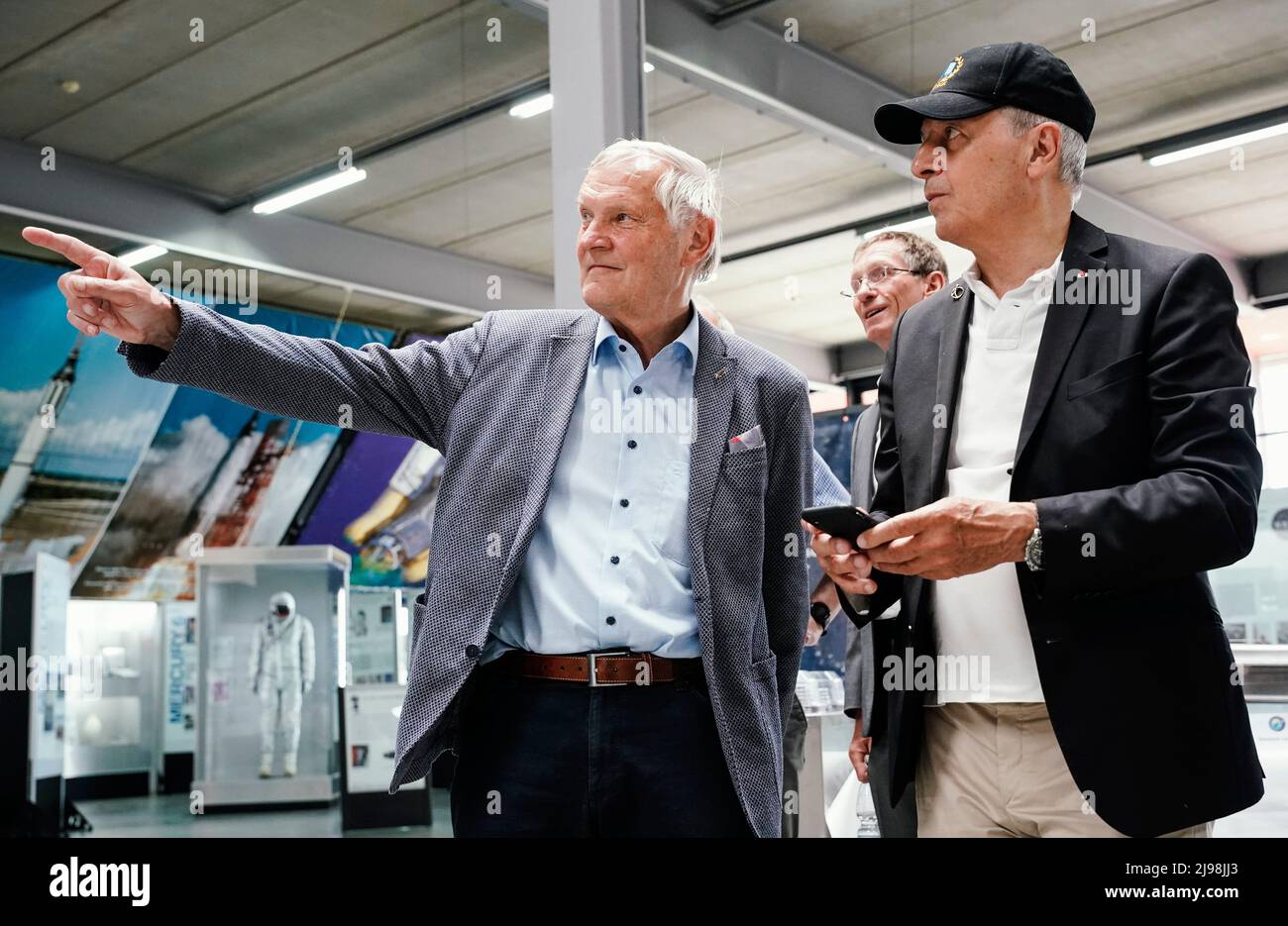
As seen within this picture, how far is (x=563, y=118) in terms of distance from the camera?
4270mm

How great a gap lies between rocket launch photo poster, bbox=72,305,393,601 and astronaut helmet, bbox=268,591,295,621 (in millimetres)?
1738

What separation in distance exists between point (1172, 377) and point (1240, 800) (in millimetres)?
572

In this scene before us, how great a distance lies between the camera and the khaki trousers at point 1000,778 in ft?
5.87

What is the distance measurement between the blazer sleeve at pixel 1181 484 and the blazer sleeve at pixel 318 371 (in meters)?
1.03

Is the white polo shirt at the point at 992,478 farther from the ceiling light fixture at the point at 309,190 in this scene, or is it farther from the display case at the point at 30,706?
the ceiling light fixture at the point at 309,190

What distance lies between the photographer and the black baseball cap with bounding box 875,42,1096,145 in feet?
6.41

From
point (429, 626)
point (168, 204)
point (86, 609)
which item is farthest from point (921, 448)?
point (86, 609)

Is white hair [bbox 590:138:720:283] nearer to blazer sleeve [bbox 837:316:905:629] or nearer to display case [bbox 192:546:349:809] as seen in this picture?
blazer sleeve [bbox 837:316:905:629]

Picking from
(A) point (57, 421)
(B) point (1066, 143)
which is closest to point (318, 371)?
(B) point (1066, 143)

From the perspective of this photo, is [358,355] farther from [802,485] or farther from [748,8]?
[748,8]

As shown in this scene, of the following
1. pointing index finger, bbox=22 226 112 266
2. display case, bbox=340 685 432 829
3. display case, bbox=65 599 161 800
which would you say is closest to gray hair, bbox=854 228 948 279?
pointing index finger, bbox=22 226 112 266

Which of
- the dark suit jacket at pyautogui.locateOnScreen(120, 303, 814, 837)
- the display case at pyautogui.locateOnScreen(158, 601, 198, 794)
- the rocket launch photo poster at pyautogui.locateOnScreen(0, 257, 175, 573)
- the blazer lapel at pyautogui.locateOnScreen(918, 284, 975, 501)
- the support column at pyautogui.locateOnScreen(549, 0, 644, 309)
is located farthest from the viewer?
the display case at pyautogui.locateOnScreen(158, 601, 198, 794)

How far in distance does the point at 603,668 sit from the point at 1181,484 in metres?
0.88

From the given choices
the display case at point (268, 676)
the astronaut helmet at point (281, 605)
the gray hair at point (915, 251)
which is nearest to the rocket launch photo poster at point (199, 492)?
the display case at point (268, 676)
